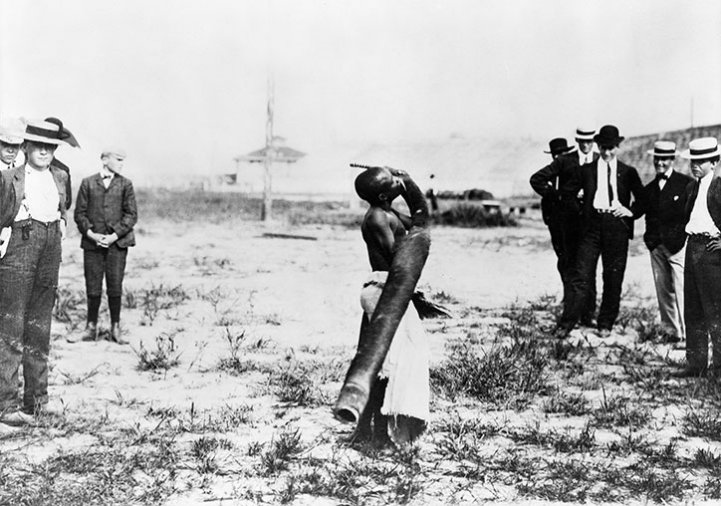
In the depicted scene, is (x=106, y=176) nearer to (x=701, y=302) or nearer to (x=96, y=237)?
(x=96, y=237)

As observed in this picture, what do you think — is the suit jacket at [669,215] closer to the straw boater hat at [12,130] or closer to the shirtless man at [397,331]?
the shirtless man at [397,331]

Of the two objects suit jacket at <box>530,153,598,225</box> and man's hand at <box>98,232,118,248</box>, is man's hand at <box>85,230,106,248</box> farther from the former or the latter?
suit jacket at <box>530,153,598,225</box>

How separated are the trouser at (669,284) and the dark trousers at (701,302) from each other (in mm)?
1311

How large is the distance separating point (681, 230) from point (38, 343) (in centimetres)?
587

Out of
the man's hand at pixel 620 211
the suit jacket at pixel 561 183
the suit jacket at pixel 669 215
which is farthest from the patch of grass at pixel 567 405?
the suit jacket at pixel 561 183

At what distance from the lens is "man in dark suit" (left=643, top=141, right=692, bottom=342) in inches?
291

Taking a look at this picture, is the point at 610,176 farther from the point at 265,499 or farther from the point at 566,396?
the point at 265,499

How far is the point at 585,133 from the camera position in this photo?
807cm

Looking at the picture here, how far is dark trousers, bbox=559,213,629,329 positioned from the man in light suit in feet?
16.3

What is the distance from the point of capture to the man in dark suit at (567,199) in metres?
7.92

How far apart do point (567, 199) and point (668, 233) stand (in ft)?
3.58

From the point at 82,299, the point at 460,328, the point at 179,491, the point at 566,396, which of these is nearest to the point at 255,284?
the point at 82,299

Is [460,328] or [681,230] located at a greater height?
[681,230]

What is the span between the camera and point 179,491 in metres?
3.72
